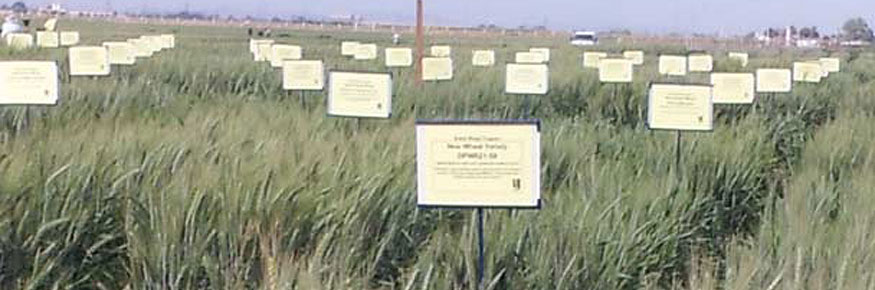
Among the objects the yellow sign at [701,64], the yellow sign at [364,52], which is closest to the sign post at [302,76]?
the yellow sign at [364,52]

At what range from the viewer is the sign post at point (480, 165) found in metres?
3.30

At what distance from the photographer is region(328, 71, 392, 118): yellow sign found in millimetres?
6656

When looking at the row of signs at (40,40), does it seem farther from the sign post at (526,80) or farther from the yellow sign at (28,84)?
the yellow sign at (28,84)

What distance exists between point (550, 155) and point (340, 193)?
1.83 m

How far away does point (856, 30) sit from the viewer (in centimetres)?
9144

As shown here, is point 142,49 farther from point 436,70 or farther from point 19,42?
point 436,70

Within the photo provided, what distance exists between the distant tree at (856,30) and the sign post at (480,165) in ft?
291

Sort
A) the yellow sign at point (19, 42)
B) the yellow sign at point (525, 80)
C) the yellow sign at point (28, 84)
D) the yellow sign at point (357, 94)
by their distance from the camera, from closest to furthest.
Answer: the yellow sign at point (28, 84) → the yellow sign at point (357, 94) → the yellow sign at point (525, 80) → the yellow sign at point (19, 42)

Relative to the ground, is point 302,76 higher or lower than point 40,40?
lower

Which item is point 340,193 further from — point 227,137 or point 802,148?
point 802,148

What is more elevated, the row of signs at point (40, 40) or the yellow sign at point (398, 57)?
the row of signs at point (40, 40)

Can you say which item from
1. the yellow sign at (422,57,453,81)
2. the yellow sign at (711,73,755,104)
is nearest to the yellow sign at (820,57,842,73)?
the yellow sign at (422,57,453,81)

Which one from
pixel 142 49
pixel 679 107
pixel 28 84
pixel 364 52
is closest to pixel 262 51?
pixel 364 52

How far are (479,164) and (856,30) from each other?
316 feet
